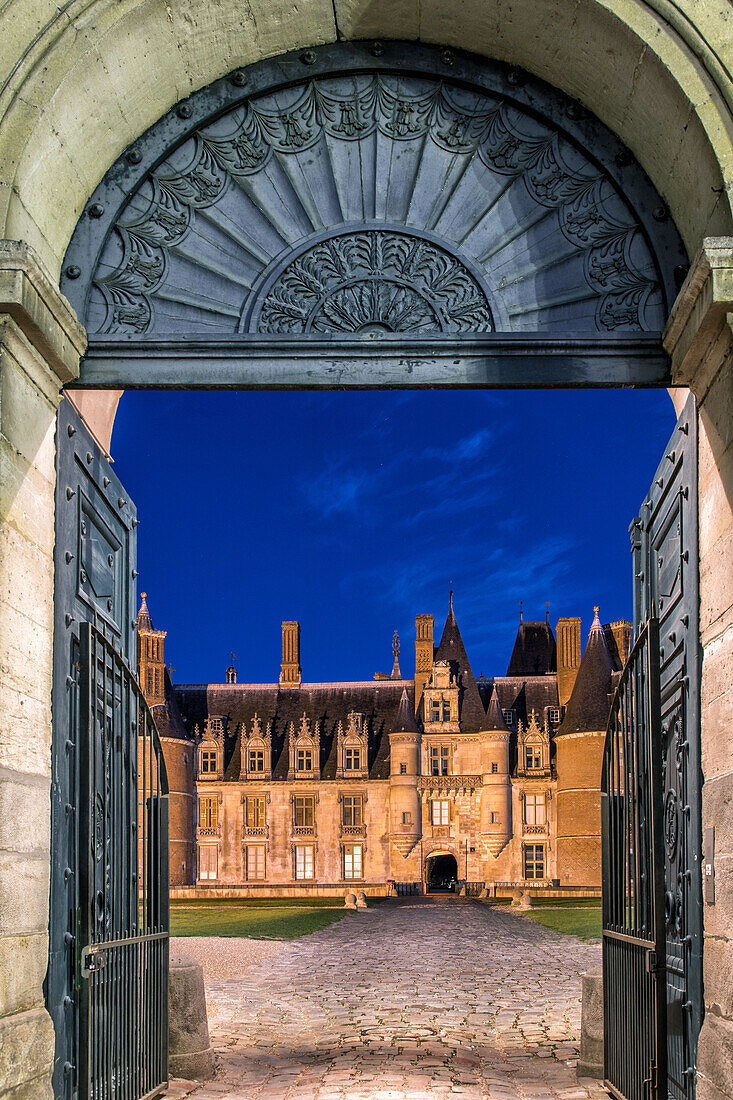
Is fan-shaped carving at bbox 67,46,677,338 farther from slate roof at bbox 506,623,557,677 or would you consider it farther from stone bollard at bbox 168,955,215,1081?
slate roof at bbox 506,623,557,677

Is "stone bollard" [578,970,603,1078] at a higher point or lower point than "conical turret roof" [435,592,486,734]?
lower

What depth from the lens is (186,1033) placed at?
22.8ft

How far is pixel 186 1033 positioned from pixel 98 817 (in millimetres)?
2685

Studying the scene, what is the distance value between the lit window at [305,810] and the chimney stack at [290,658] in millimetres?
5495

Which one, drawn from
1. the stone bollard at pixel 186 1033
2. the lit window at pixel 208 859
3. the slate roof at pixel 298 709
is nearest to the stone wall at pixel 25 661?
the stone bollard at pixel 186 1033

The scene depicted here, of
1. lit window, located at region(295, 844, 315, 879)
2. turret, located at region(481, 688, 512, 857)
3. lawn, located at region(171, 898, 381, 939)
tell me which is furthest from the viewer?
lit window, located at region(295, 844, 315, 879)

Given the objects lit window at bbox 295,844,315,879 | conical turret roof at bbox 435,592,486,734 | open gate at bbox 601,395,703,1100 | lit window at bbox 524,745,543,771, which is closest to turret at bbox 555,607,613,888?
lit window at bbox 524,745,543,771

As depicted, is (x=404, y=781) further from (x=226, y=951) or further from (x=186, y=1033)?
(x=186, y=1033)

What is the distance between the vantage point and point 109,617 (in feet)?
17.9

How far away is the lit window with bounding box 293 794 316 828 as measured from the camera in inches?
1863

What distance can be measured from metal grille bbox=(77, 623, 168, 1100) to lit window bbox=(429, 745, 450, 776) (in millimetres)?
41382

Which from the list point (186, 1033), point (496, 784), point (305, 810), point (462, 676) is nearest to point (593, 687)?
point (496, 784)

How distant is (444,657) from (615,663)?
737cm

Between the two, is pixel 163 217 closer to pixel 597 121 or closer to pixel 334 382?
pixel 334 382
